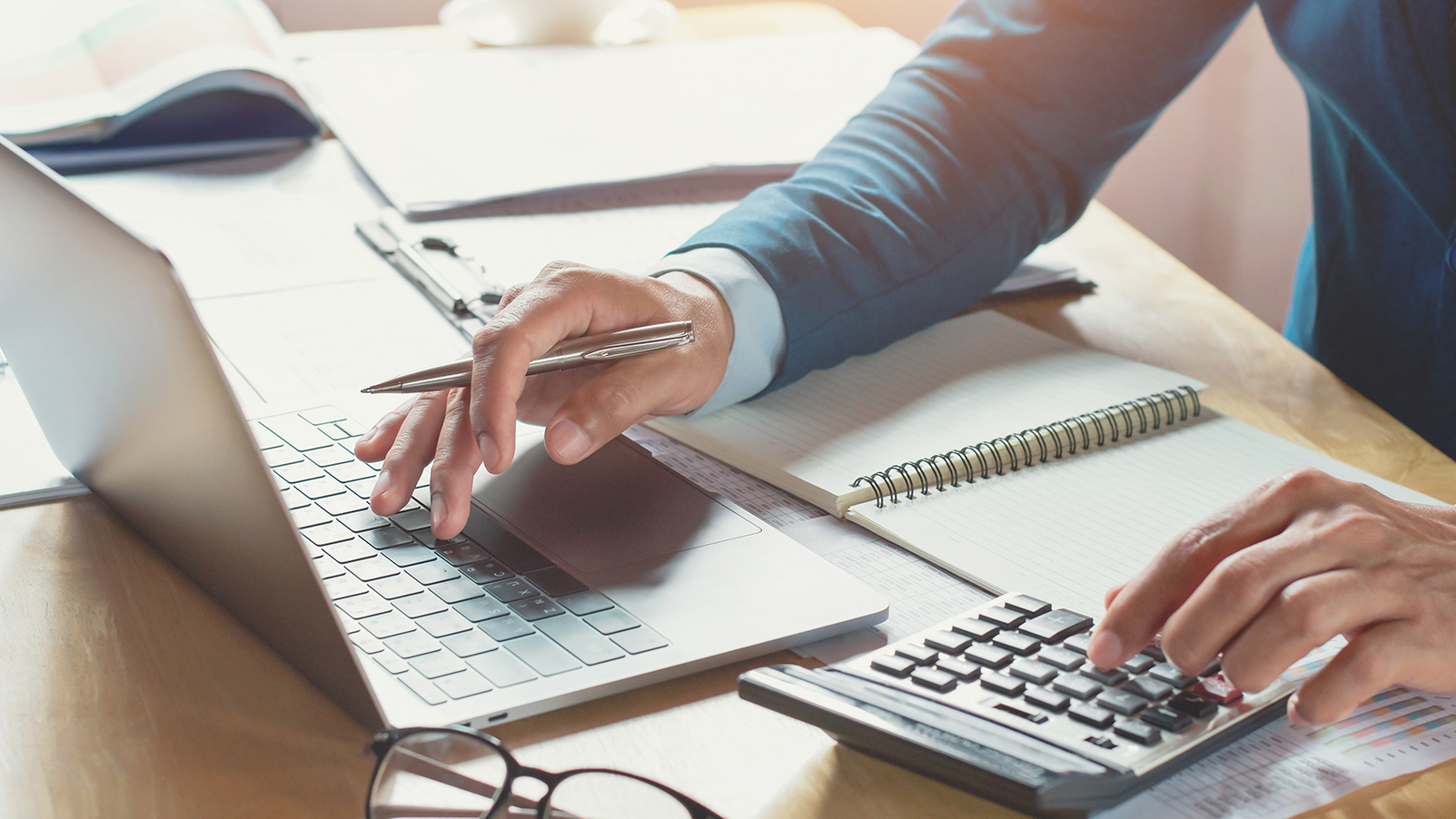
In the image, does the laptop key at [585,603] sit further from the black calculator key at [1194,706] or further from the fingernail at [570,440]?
the black calculator key at [1194,706]

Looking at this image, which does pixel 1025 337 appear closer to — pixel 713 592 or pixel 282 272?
pixel 713 592

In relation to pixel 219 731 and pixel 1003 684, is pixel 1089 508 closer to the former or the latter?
pixel 1003 684

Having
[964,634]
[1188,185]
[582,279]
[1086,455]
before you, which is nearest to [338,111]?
[582,279]

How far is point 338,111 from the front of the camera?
1.26 m

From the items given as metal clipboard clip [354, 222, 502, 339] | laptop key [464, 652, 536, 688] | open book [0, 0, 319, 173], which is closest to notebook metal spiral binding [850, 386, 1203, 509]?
laptop key [464, 652, 536, 688]

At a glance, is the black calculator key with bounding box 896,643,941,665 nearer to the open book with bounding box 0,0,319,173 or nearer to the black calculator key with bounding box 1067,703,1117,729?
the black calculator key with bounding box 1067,703,1117,729

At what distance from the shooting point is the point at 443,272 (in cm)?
93

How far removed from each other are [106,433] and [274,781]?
0.68ft

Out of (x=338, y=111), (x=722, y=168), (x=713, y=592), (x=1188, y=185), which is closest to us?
(x=713, y=592)

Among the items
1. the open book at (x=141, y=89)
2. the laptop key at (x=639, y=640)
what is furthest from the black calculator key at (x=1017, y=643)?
the open book at (x=141, y=89)

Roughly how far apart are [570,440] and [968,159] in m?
0.46

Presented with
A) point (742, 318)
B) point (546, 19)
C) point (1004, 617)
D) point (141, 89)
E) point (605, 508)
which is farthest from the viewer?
point (546, 19)

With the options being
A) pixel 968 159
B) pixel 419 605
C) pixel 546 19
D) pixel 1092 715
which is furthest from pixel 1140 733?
pixel 546 19

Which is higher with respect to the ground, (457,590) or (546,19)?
(546,19)
